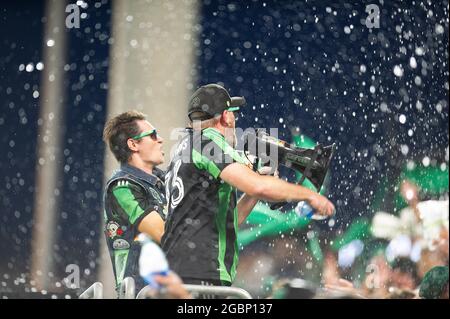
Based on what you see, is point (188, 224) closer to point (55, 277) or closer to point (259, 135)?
point (259, 135)

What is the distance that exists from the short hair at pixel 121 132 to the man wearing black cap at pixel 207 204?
886 mm

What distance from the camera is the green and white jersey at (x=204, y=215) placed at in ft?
8.45

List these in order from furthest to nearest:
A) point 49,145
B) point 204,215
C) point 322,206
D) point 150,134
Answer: point 49,145 → point 150,134 → point 204,215 → point 322,206

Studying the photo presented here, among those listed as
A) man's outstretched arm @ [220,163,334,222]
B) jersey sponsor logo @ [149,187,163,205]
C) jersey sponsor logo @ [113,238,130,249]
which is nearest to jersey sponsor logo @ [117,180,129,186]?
jersey sponsor logo @ [149,187,163,205]

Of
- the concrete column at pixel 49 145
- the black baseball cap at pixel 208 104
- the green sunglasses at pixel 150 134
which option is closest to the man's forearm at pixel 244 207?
the black baseball cap at pixel 208 104

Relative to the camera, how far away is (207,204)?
8.56ft

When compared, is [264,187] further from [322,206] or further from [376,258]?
[376,258]

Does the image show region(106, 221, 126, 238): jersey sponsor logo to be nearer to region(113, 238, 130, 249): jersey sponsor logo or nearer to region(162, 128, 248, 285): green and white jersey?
region(113, 238, 130, 249): jersey sponsor logo

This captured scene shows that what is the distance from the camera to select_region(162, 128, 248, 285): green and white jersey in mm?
2574

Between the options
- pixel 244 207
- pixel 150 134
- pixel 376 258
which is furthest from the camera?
pixel 376 258

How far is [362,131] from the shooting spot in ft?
12.9

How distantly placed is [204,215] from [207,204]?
44mm

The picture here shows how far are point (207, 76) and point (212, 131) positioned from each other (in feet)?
4.39

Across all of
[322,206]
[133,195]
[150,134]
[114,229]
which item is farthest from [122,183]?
[322,206]
